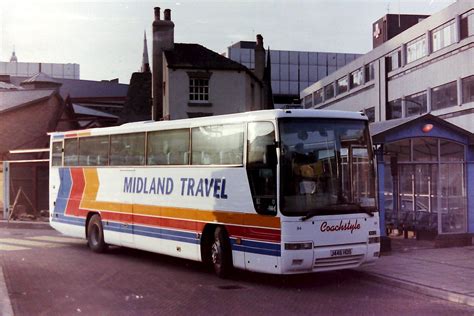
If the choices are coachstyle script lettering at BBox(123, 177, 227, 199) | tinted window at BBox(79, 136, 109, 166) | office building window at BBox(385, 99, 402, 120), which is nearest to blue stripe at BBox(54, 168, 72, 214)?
tinted window at BBox(79, 136, 109, 166)

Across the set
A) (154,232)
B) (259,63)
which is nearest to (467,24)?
(259,63)

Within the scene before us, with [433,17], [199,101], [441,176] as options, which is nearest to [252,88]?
[199,101]

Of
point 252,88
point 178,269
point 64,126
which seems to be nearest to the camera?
point 178,269

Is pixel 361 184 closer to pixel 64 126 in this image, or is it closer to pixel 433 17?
pixel 64 126

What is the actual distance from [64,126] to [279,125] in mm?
29627

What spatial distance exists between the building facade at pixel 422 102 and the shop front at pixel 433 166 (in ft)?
0.08

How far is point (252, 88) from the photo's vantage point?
1987 inches

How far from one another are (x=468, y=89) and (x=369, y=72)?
2172 centimetres

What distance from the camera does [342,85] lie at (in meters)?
75.5

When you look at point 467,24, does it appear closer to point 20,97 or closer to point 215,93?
point 215,93

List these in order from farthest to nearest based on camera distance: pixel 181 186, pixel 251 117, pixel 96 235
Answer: pixel 96 235 < pixel 181 186 < pixel 251 117

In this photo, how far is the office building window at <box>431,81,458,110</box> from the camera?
45750 mm

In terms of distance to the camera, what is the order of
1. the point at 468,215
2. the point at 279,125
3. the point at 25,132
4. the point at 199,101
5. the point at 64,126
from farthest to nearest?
the point at 199,101 < the point at 64,126 < the point at 25,132 < the point at 468,215 < the point at 279,125

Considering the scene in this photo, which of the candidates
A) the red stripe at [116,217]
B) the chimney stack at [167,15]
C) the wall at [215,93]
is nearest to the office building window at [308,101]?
the wall at [215,93]
